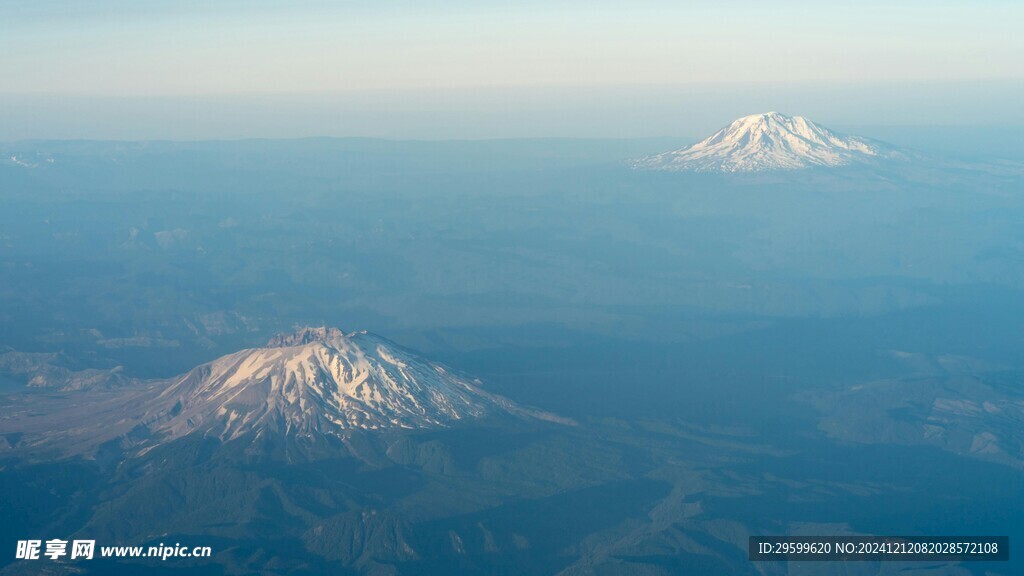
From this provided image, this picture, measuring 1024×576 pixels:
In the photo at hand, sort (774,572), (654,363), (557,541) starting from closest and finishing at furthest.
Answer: (774,572), (557,541), (654,363)

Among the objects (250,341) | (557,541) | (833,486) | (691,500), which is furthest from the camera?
(250,341)

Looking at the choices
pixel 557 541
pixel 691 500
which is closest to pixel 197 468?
pixel 557 541

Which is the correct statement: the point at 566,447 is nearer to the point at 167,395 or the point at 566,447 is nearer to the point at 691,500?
the point at 691,500

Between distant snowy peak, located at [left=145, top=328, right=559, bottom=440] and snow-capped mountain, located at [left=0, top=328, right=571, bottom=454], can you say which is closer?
snow-capped mountain, located at [left=0, top=328, right=571, bottom=454]

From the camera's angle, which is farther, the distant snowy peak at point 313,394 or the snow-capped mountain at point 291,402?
the distant snowy peak at point 313,394

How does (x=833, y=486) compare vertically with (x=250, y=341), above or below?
above

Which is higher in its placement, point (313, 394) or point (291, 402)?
point (313, 394)

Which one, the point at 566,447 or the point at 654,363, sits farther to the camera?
the point at 654,363

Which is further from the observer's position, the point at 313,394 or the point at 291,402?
the point at 313,394
